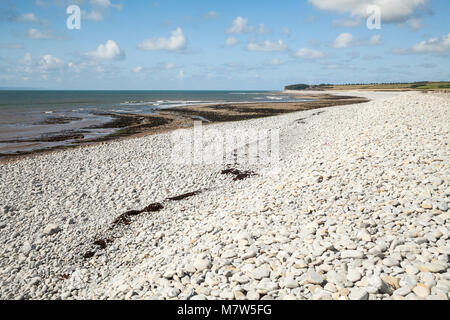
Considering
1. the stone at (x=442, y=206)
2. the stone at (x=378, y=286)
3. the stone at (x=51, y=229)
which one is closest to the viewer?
the stone at (x=378, y=286)

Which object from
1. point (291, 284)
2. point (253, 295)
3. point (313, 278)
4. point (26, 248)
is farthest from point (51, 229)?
point (313, 278)

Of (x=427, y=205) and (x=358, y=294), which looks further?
(x=427, y=205)

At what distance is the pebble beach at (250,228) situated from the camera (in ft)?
19.2

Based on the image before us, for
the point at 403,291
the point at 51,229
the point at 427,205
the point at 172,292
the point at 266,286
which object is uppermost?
the point at 427,205

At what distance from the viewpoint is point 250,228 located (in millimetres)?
8297

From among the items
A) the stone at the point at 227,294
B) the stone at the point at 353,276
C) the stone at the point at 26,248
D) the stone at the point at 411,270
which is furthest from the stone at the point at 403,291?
the stone at the point at 26,248

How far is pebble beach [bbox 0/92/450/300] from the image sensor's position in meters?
5.85

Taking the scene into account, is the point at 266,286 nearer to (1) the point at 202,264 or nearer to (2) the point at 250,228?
(1) the point at 202,264

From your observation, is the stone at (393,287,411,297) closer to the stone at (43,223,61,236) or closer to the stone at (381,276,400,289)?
the stone at (381,276,400,289)

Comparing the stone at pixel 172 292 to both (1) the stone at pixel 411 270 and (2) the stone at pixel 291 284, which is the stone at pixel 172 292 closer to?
(2) the stone at pixel 291 284

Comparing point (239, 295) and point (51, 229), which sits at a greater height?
point (239, 295)

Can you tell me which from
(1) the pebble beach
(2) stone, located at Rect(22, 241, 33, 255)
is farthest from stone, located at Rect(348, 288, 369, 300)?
(2) stone, located at Rect(22, 241, 33, 255)

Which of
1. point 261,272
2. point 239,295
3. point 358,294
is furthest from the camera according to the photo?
point 261,272
